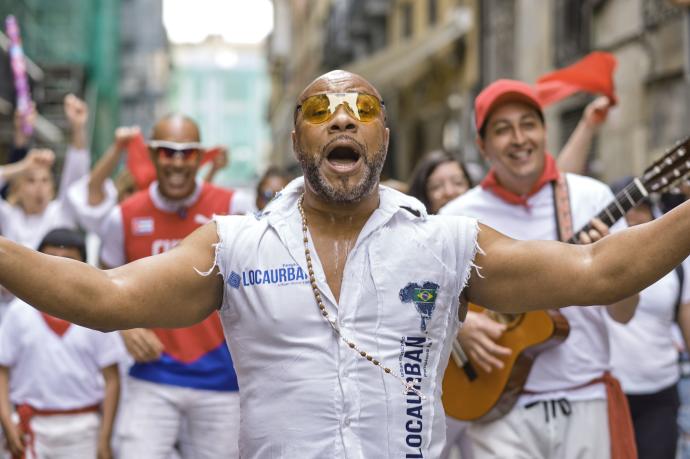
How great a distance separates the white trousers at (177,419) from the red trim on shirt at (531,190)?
65.7 inches

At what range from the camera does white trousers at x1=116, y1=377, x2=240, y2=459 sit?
5199 mm

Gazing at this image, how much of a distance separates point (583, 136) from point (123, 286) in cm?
332

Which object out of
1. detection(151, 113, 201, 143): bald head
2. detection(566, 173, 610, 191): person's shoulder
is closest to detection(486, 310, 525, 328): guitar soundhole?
detection(566, 173, 610, 191): person's shoulder

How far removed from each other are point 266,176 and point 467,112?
1198 cm

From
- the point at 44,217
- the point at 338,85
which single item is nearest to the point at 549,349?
the point at 338,85

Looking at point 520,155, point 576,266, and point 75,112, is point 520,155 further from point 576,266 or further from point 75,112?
point 75,112

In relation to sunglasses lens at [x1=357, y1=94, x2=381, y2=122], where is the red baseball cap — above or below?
above

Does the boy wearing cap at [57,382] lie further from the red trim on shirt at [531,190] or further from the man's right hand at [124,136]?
the red trim on shirt at [531,190]

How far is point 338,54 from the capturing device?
35.3 meters

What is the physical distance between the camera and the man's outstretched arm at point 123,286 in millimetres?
2832

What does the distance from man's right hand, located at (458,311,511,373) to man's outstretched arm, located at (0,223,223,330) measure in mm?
1566

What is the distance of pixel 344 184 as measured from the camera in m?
3.18

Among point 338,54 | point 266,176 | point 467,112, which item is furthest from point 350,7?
point 266,176

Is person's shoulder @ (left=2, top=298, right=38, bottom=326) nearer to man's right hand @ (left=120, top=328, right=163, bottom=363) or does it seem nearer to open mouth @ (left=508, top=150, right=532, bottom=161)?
man's right hand @ (left=120, top=328, right=163, bottom=363)
